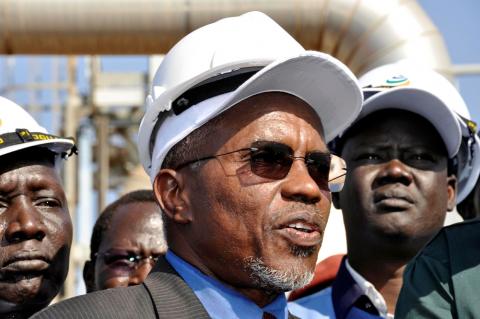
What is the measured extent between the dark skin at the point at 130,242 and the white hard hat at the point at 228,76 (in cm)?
138

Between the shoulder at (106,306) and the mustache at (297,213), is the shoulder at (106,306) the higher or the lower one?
the lower one

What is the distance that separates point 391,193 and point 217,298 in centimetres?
131

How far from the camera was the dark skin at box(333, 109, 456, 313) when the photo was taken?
12.7 ft

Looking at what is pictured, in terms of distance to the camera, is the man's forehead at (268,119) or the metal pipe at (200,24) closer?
the man's forehead at (268,119)

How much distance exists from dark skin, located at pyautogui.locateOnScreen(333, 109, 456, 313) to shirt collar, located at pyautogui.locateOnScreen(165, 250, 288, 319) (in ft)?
3.85

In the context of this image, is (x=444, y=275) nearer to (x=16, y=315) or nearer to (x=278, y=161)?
(x=278, y=161)

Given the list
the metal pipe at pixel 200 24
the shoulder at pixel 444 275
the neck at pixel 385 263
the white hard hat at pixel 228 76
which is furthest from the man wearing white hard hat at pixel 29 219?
the metal pipe at pixel 200 24

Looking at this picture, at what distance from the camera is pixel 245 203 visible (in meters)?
2.75

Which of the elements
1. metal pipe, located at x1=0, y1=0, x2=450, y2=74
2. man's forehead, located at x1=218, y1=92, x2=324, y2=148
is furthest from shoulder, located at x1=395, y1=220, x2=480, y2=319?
metal pipe, located at x1=0, y1=0, x2=450, y2=74

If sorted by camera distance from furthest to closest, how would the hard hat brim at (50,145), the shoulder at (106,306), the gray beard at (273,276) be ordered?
the hard hat brim at (50,145), the gray beard at (273,276), the shoulder at (106,306)

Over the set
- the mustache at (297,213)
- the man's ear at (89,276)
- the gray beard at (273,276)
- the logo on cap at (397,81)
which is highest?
the mustache at (297,213)

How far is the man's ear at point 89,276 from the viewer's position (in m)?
4.69

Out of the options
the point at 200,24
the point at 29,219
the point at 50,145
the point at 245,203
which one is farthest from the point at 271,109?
the point at 200,24

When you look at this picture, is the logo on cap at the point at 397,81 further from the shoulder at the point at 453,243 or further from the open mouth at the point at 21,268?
the open mouth at the point at 21,268
